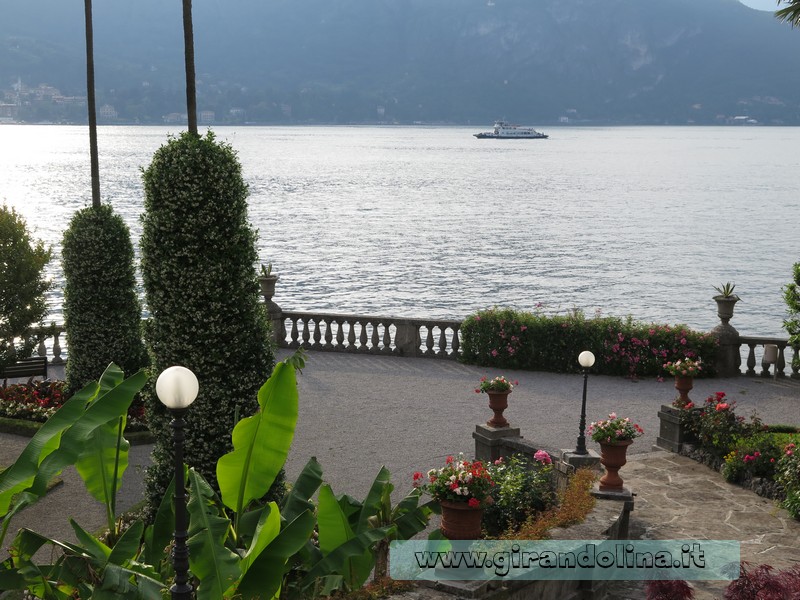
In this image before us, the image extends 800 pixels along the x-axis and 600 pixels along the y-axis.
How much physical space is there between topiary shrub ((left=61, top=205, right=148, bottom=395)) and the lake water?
351 inches

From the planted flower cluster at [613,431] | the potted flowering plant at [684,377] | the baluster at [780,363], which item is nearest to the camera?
the planted flower cluster at [613,431]

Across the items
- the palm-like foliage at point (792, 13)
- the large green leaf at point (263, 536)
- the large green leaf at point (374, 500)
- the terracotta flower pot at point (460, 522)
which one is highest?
the palm-like foliage at point (792, 13)

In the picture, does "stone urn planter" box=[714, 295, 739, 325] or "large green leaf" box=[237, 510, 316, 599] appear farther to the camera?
"stone urn planter" box=[714, 295, 739, 325]

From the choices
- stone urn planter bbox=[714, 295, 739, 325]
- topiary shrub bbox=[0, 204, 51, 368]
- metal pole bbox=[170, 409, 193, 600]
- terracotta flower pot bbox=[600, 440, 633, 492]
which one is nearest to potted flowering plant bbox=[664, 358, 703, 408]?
terracotta flower pot bbox=[600, 440, 633, 492]

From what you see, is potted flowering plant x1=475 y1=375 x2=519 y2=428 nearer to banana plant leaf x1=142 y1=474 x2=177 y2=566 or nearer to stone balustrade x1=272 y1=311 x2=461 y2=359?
banana plant leaf x1=142 y1=474 x2=177 y2=566

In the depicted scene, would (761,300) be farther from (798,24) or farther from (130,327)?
(130,327)

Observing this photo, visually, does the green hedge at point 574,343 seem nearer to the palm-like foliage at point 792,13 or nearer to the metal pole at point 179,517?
the palm-like foliage at point 792,13

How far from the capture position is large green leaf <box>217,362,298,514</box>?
10477mm

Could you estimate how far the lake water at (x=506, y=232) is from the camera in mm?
53719

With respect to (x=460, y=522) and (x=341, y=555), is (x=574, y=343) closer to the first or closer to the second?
(x=460, y=522)

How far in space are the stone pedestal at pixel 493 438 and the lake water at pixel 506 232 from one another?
14.4 m

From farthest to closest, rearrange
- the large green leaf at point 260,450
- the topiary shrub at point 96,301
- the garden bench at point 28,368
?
the garden bench at point 28,368 < the topiary shrub at point 96,301 < the large green leaf at point 260,450

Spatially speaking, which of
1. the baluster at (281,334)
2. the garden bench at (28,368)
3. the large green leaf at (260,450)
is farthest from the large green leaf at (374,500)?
the baluster at (281,334)

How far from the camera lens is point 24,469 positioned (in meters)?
9.52
